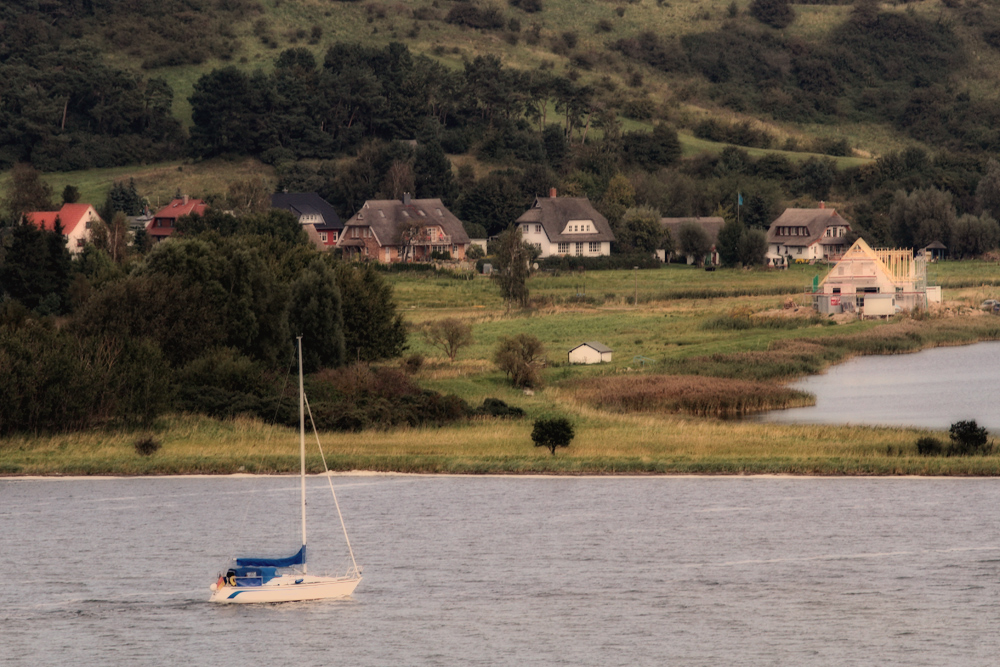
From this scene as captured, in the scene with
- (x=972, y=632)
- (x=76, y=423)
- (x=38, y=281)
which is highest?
(x=38, y=281)

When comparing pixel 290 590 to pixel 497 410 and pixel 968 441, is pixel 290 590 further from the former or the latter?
pixel 968 441

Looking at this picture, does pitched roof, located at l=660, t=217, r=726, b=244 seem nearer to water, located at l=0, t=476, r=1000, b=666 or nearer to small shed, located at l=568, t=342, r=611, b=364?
small shed, located at l=568, t=342, r=611, b=364

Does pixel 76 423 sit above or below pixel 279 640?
above

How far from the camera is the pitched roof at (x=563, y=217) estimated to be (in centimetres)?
15100

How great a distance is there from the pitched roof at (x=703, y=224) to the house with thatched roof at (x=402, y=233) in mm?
23493

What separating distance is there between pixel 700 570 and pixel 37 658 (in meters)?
17.6

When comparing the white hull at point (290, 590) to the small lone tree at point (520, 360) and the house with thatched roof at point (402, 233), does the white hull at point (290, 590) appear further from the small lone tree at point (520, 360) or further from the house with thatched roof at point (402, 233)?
the house with thatched roof at point (402, 233)

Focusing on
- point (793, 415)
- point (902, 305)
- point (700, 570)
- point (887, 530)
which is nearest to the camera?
point (700, 570)

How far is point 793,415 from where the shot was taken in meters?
62.5

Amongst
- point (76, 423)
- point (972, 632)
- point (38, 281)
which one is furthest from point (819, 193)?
point (972, 632)

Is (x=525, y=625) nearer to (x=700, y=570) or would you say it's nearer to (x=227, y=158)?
(x=700, y=570)

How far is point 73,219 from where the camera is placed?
13575 centimetres

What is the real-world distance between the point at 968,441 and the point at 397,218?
345 ft

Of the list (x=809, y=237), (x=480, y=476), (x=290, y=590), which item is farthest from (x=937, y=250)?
(x=290, y=590)
